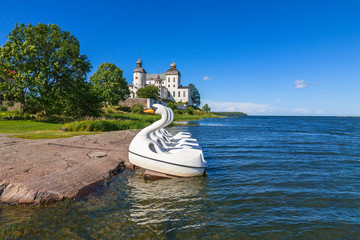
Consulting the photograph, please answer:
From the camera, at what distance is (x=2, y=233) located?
3.69 meters

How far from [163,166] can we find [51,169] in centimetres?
324

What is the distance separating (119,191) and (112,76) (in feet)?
149

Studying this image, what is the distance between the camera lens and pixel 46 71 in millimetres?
21984

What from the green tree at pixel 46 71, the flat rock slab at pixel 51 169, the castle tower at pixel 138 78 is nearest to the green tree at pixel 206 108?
the castle tower at pixel 138 78

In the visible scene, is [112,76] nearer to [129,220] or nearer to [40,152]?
[40,152]

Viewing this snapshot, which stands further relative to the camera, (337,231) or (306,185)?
(306,185)

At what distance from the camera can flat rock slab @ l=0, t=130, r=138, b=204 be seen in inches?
202

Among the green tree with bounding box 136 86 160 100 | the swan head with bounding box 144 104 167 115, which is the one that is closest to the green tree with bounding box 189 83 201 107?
the green tree with bounding box 136 86 160 100

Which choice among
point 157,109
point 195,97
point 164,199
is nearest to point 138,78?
point 195,97

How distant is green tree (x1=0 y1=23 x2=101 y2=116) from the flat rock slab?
578 inches

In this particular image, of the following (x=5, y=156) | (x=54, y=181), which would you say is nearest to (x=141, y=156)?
(x=54, y=181)

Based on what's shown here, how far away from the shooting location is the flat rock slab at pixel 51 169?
16.8 feet

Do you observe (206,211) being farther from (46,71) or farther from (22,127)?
(46,71)

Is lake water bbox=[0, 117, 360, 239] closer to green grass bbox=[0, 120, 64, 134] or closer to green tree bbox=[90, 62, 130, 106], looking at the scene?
green grass bbox=[0, 120, 64, 134]
